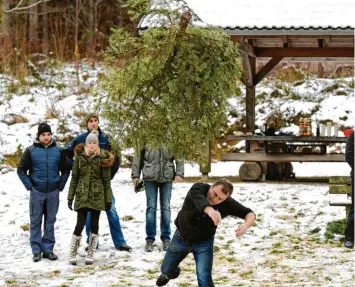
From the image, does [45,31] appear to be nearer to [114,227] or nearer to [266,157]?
[266,157]

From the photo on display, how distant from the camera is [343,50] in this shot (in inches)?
635

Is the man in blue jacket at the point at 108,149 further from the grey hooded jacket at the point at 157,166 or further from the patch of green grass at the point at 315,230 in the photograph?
the patch of green grass at the point at 315,230

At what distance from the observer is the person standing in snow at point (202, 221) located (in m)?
7.02

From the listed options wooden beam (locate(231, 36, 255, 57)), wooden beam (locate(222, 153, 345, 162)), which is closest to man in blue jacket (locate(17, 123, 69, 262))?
wooden beam (locate(231, 36, 255, 57))

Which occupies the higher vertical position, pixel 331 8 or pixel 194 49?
pixel 331 8

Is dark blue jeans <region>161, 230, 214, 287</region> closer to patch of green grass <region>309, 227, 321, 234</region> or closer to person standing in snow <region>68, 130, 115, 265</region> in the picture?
person standing in snow <region>68, 130, 115, 265</region>

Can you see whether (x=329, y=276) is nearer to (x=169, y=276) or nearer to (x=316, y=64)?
(x=169, y=276)

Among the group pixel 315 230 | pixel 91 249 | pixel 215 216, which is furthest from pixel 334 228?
pixel 215 216

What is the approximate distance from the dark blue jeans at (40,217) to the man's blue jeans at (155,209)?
107 cm

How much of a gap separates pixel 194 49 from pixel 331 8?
7.89 meters

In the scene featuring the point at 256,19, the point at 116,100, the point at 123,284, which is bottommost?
the point at 123,284

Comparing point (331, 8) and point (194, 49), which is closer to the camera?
point (194, 49)

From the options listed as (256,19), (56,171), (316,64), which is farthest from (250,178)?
(316,64)

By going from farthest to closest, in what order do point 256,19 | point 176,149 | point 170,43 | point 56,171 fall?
point 256,19 < point 56,171 < point 176,149 < point 170,43
